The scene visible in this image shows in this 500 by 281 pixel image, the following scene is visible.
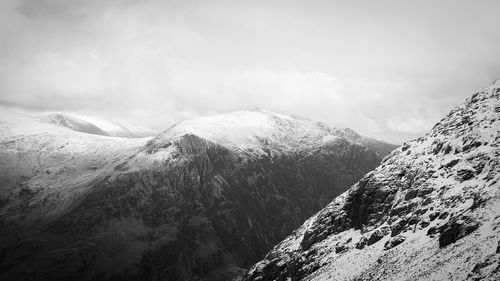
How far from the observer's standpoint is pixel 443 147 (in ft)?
465

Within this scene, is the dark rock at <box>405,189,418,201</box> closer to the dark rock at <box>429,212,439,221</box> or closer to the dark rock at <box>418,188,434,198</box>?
the dark rock at <box>418,188,434,198</box>

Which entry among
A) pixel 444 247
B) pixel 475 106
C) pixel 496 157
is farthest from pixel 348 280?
pixel 475 106

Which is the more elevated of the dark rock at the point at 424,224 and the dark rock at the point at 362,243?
the dark rock at the point at 424,224

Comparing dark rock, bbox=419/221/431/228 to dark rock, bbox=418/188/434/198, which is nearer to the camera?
dark rock, bbox=419/221/431/228

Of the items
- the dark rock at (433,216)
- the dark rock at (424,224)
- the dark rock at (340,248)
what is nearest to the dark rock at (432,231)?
the dark rock at (424,224)

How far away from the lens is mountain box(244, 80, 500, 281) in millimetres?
→ 98025

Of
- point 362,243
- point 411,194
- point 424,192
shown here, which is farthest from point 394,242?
point 411,194

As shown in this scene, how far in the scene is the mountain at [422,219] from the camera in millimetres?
98025

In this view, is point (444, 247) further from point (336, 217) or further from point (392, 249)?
point (336, 217)

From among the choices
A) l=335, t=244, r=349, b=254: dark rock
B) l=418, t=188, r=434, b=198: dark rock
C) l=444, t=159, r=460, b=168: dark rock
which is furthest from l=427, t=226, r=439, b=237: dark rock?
l=335, t=244, r=349, b=254: dark rock

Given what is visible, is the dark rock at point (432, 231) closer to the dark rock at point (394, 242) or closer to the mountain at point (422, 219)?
the mountain at point (422, 219)

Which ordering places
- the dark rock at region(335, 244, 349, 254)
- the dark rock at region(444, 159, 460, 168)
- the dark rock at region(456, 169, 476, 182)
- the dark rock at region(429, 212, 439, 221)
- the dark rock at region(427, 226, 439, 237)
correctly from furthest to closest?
the dark rock at region(335, 244, 349, 254) → the dark rock at region(444, 159, 460, 168) → the dark rock at region(456, 169, 476, 182) → the dark rock at region(429, 212, 439, 221) → the dark rock at region(427, 226, 439, 237)

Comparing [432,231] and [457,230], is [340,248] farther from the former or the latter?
[457,230]

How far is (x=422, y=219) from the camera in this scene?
122 m
